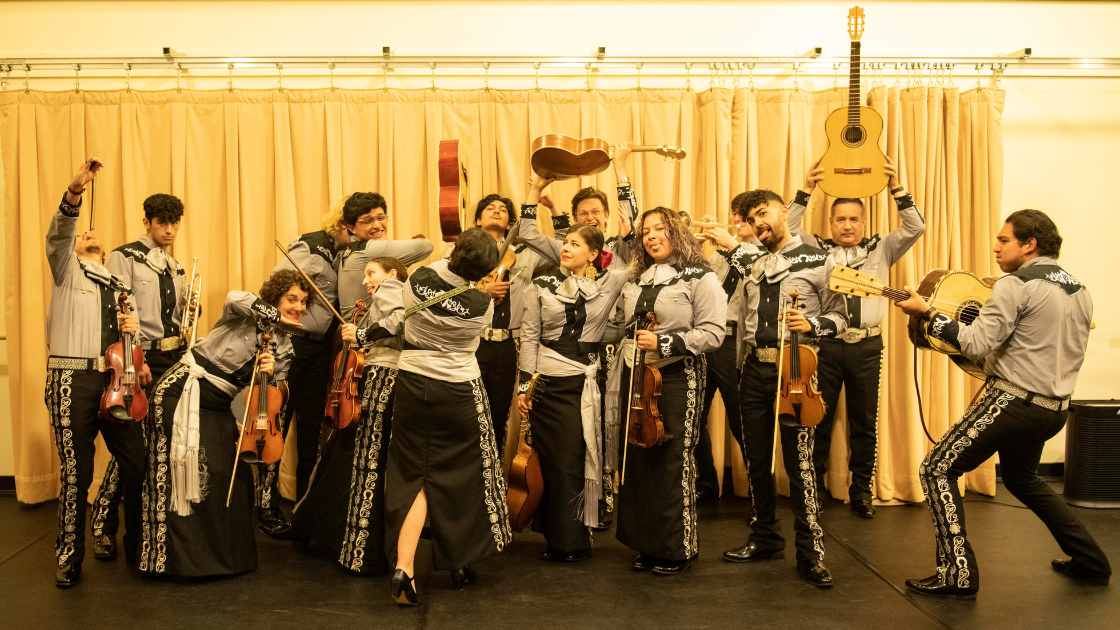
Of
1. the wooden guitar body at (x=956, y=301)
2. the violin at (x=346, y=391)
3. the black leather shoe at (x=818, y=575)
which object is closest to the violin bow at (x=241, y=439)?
the violin at (x=346, y=391)

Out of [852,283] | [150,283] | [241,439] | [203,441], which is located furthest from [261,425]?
[852,283]

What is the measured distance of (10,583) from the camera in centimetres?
Result: 359

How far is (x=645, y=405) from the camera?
3.50 meters

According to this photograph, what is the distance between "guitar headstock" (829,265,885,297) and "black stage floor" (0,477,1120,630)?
1325 millimetres

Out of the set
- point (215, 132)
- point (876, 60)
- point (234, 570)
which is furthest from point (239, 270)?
point (876, 60)

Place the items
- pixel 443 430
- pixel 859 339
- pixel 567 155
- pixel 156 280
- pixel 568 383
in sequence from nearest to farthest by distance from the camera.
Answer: pixel 443 430, pixel 568 383, pixel 567 155, pixel 156 280, pixel 859 339

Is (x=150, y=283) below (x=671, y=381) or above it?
above

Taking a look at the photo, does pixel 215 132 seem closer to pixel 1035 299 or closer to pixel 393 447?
pixel 393 447

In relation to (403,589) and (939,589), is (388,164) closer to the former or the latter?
(403,589)

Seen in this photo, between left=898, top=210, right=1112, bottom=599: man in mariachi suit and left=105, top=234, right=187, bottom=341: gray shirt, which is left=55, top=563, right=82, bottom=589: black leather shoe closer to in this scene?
left=105, top=234, right=187, bottom=341: gray shirt

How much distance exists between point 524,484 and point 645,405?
2.36 ft

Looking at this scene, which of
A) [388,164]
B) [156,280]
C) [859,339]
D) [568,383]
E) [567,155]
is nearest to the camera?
[568,383]

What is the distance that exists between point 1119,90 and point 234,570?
6244 millimetres

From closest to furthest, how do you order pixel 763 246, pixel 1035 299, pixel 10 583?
pixel 1035 299 → pixel 10 583 → pixel 763 246
